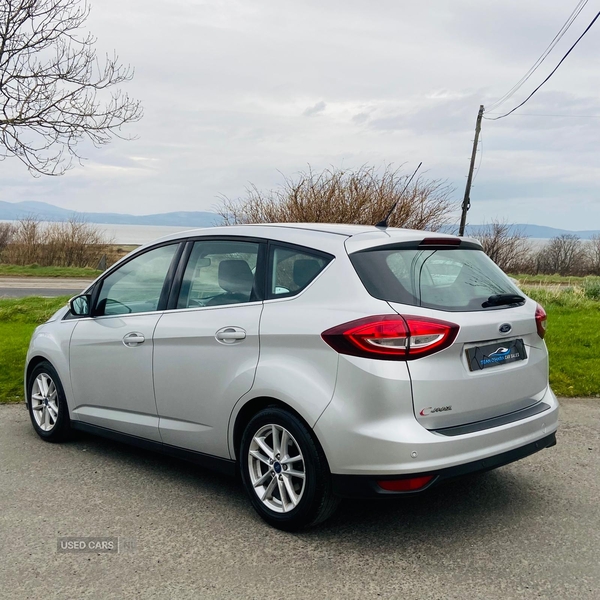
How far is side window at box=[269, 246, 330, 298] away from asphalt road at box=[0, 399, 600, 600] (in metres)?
1.36

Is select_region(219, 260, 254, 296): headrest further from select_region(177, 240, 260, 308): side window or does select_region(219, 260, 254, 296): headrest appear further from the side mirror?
the side mirror

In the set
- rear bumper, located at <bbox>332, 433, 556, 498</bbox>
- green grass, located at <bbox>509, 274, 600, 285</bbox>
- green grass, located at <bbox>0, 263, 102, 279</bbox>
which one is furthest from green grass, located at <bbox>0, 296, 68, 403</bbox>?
green grass, located at <bbox>509, 274, 600, 285</bbox>

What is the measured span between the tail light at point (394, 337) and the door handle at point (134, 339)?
69.2 inches

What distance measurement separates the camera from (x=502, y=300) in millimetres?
4078

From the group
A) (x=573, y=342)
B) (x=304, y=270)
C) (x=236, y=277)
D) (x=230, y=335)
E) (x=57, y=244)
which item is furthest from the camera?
(x=57, y=244)

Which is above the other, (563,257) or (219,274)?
(219,274)

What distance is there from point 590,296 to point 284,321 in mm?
13877

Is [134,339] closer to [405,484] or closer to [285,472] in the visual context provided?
[285,472]

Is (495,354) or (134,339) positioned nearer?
(495,354)

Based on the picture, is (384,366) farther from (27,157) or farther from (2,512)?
(27,157)

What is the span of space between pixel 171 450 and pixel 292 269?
4.97ft

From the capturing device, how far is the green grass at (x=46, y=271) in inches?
1088

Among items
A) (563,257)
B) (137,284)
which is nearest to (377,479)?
(137,284)

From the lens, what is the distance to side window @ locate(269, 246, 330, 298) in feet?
13.2
